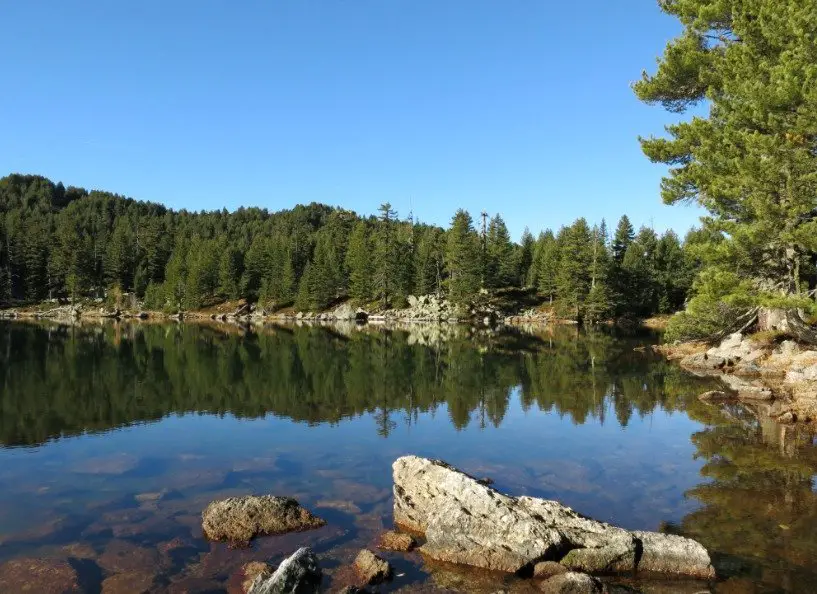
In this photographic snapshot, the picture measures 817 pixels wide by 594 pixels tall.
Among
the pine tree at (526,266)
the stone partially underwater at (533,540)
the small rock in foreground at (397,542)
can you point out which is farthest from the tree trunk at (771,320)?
the pine tree at (526,266)

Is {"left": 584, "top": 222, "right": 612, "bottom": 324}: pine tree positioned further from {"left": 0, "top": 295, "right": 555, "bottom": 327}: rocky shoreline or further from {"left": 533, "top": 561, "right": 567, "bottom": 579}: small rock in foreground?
{"left": 533, "top": 561, "right": 567, "bottom": 579}: small rock in foreground

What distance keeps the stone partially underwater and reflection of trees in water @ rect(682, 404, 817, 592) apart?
0.95 metres

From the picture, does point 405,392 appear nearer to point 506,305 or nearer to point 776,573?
point 776,573

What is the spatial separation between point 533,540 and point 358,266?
107 meters

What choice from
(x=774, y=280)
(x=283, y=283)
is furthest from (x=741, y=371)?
(x=283, y=283)

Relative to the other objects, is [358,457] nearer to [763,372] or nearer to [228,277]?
[763,372]

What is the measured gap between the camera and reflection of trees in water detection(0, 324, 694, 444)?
2547 centimetres

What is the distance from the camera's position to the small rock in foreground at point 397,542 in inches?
446

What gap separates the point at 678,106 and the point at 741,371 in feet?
51.2

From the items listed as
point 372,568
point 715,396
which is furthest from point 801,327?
point 372,568

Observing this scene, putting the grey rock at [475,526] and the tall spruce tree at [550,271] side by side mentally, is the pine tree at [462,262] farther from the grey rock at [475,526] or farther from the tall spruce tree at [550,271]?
the grey rock at [475,526]

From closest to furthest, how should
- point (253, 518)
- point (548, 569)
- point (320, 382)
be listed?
point (548, 569) < point (253, 518) < point (320, 382)

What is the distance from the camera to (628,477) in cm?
1606

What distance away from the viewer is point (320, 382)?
113 feet
